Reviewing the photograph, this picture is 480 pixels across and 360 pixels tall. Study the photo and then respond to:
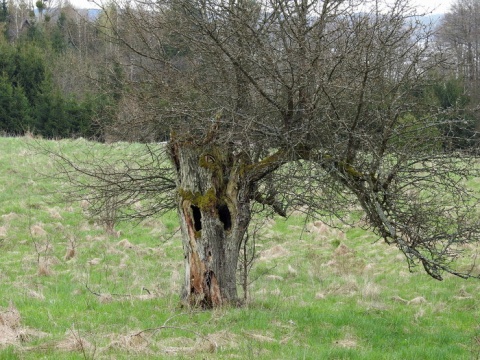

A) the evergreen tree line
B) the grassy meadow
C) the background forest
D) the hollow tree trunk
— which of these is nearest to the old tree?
the hollow tree trunk

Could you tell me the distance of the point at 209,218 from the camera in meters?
7.82

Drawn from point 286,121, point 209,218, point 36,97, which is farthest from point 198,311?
point 36,97

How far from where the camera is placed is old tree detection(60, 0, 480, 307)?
6895 millimetres

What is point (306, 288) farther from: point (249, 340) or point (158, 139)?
point (249, 340)

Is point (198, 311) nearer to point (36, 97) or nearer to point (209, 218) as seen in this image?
point (209, 218)

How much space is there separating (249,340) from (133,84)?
417cm

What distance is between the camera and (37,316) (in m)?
7.71

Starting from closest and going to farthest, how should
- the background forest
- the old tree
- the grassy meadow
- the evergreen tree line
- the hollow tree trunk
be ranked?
the grassy meadow
the old tree
the hollow tree trunk
the background forest
the evergreen tree line

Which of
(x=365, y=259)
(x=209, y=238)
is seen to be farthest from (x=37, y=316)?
(x=365, y=259)

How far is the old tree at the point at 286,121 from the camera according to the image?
6895mm

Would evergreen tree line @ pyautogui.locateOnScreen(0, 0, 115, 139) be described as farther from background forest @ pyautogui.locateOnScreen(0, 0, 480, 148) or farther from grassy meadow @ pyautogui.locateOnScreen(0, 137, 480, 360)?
grassy meadow @ pyautogui.locateOnScreen(0, 137, 480, 360)

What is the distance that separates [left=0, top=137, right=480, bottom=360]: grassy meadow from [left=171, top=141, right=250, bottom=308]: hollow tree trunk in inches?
13.7

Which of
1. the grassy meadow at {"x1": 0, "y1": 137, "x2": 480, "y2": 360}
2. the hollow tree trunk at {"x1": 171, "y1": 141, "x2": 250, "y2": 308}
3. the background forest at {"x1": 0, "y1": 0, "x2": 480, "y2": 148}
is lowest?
the grassy meadow at {"x1": 0, "y1": 137, "x2": 480, "y2": 360}

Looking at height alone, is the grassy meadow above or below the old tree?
below
